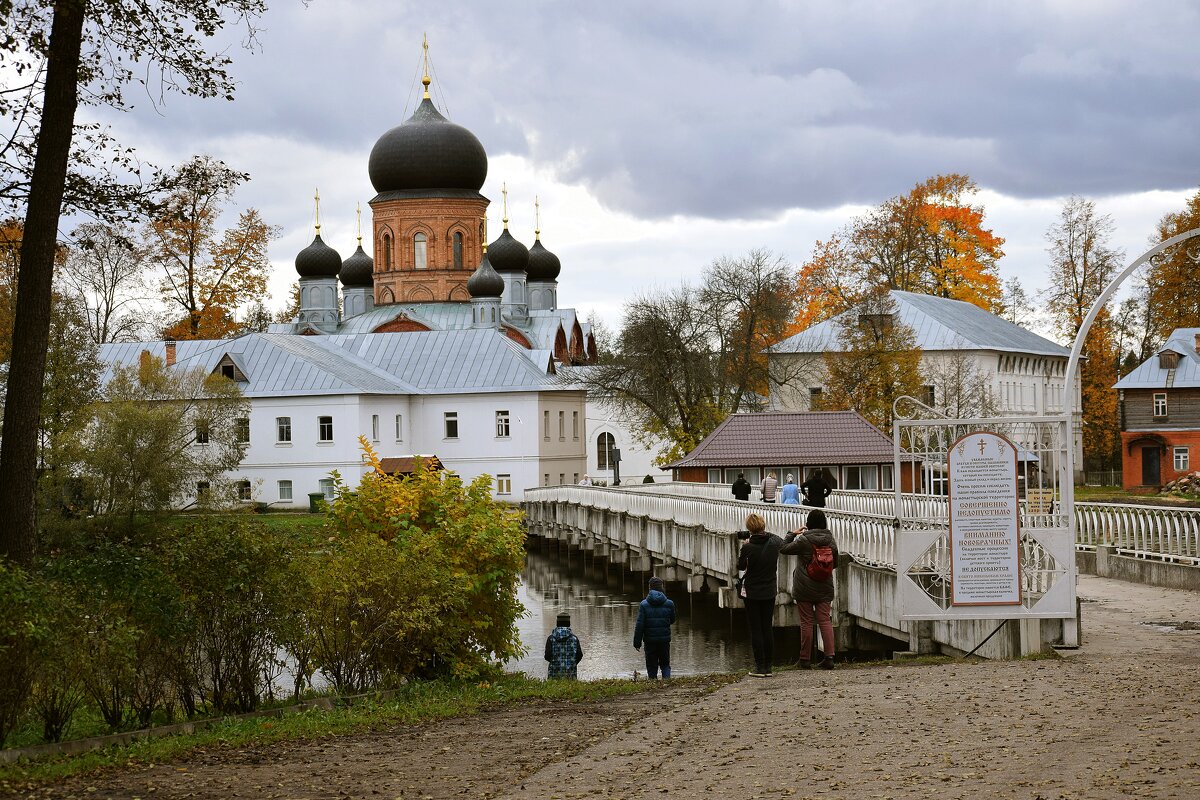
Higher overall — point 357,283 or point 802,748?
point 357,283

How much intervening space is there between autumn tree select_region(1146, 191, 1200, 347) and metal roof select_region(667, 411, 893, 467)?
56.7ft

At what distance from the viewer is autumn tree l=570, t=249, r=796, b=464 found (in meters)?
62.9

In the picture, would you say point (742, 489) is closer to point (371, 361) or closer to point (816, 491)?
point (816, 491)

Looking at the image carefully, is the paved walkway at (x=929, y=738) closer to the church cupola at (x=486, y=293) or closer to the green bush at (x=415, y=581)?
the green bush at (x=415, y=581)

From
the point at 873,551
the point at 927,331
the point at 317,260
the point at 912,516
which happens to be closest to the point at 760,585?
the point at 912,516

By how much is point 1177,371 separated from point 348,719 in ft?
199

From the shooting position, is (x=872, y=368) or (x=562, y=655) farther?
(x=872, y=368)

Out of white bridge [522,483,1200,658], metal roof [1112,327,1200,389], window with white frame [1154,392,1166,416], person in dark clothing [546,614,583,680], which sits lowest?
person in dark clothing [546,614,583,680]

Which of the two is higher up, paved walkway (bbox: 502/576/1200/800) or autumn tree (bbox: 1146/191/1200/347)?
autumn tree (bbox: 1146/191/1200/347)

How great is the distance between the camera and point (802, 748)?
11.1 meters

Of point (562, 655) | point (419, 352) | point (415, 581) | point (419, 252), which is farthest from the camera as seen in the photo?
point (419, 252)

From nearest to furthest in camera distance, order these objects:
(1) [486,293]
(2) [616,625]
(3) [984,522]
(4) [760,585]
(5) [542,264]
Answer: (3) [984,522] < (4) [760,585] < (2) [616,625] < (1) [486,293] < (5) [542,264]

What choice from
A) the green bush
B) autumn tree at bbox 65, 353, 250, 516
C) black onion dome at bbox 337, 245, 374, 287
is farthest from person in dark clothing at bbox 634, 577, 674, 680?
black onion dome at bbox 337, 245, 374, 287

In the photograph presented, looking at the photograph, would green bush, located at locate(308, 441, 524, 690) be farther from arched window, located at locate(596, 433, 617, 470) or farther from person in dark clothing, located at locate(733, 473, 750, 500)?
arched window, located at locate(596, 433, 617, 470)
